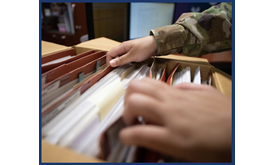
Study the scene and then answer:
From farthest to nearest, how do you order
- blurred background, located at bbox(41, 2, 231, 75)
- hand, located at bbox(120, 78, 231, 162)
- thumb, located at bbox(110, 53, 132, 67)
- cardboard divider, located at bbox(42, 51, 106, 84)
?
blurred background, located at bbox(41, 2, 231, 75) < thumb, located at bbox(110, 53, 132, 67) < cardboard divider, located at bbox(42, 51, 106, 84) < hand, located at bbox(120, 78, 231, 162)

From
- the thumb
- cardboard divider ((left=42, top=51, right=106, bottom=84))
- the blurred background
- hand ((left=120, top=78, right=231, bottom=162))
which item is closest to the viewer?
hand ((left=120, top=78, right=231, bottom=162))

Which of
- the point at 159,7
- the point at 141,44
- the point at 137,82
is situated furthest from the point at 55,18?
the point at 137,82

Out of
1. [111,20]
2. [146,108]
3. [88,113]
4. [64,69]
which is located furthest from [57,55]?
[111,20]

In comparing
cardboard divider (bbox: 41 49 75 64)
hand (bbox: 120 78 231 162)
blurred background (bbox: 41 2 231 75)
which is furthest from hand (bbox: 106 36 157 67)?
blurred background (bbox: 41 2 231 75)

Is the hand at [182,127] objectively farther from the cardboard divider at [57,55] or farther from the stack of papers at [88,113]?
the cardboard divider at [57,55]

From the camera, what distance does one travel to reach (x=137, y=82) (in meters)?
0.30

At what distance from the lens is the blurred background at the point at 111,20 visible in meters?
1.28

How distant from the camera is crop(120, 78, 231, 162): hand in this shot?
0.22 m

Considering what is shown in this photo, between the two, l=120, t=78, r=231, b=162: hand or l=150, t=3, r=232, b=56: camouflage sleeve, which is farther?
l=150, t=3, r=232, b=56: camouflage sleeve

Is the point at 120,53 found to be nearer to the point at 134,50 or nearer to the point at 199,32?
the point at 134,50

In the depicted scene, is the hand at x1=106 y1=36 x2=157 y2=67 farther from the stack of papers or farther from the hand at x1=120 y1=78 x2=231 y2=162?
the hand at x1=120 y1=78 x2=231 y2=162

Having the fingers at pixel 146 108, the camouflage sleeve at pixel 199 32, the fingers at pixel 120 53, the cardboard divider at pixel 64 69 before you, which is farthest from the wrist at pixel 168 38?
the fingers at pixel 146 108

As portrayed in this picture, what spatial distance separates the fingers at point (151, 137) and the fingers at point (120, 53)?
1.16 feet

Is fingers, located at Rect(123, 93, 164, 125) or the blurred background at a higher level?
the blurred background
